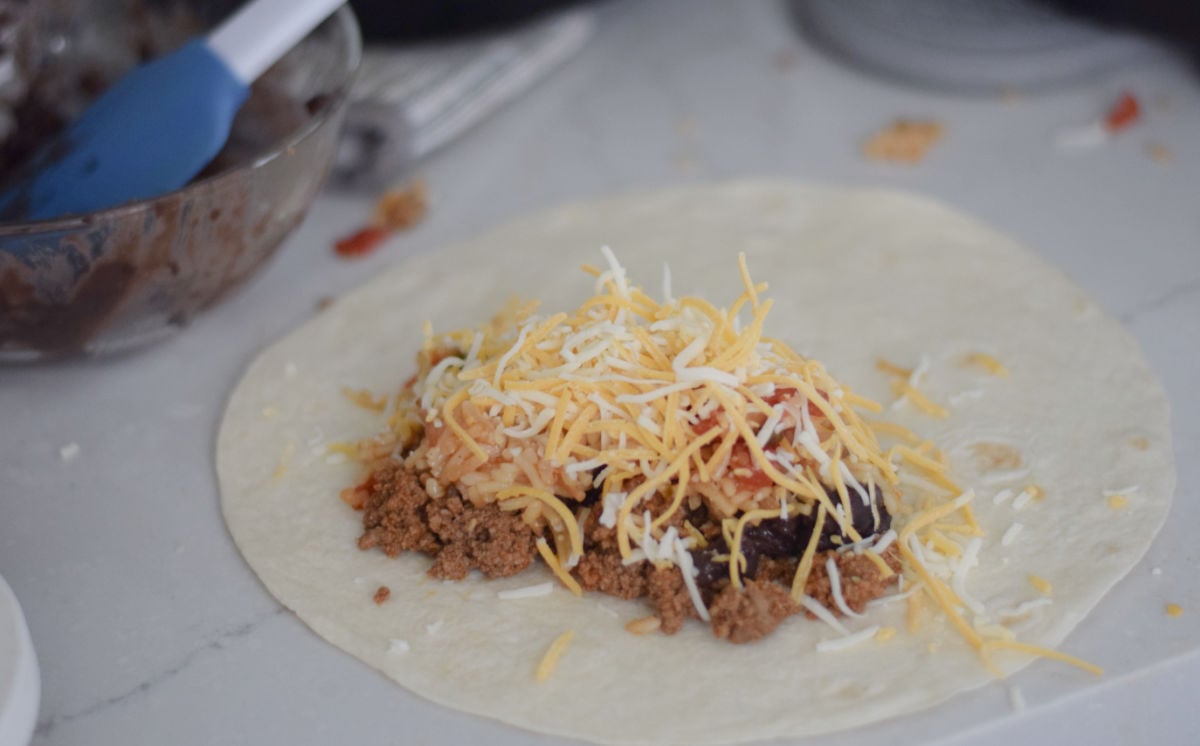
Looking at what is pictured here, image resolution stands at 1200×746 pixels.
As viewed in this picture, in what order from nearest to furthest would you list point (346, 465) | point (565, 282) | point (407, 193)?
point (346, 465), point (565, 282), point (407, 193)

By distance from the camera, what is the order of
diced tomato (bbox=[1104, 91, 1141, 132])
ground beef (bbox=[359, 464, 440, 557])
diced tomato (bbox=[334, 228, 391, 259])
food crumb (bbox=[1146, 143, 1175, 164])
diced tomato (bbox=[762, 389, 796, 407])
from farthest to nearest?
diced tomato (bbox=[1104, 91, 1141, 132]) < food crumb (bbox=[1146, 143, 1175, 164]) < diced tomato (bbox=[334, 228, 391, 259]) < ground beef (bbox=[359, 464, 440, 557]) < diced tomato (bbox=[762, 389, 796, 407])

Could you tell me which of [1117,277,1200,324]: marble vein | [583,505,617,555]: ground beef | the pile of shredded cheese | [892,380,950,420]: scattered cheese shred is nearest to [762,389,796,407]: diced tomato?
the pile of shredded cheese

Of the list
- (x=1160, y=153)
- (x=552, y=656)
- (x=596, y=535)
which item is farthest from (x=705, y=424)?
(x=1160, y=153)

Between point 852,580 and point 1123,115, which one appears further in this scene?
point 1123,115

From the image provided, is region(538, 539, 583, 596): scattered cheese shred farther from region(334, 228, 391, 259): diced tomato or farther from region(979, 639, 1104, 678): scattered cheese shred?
region(334, 228, 391, 259): diced tomato

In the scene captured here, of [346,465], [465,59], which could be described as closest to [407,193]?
[465,59]

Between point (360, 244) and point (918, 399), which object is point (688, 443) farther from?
point (360, 244)

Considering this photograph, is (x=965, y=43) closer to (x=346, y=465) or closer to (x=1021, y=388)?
(x=1021, y=388)
